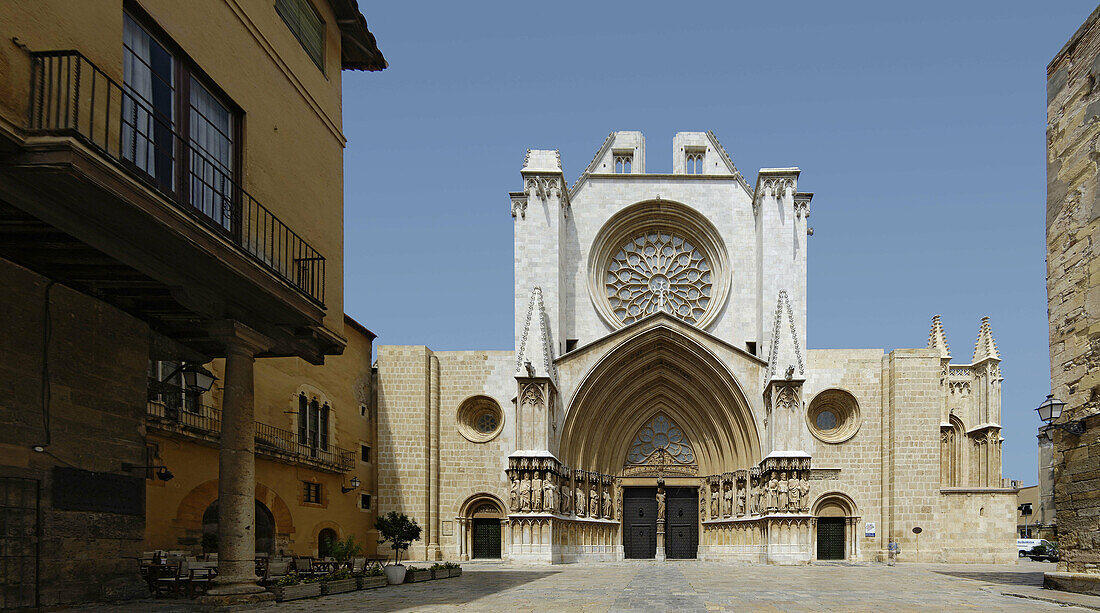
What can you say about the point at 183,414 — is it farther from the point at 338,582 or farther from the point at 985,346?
the point at 985,346

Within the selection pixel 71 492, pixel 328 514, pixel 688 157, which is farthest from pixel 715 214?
pixel 71 492

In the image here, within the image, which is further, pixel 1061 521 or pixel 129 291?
pixel 1061 521

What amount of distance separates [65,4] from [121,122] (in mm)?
1185

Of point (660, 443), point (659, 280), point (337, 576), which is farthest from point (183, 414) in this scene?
point (659, 280)

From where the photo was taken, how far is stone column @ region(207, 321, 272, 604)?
12.7 metres

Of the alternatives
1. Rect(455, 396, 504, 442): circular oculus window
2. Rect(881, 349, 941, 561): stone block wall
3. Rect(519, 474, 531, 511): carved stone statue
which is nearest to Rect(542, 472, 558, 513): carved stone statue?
Rect(519, 474, 531, 511): carved stone statue

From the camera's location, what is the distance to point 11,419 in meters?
10.8

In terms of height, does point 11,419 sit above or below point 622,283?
below

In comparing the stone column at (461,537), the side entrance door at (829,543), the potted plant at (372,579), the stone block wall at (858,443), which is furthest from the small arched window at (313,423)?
the side entrance door at (829,543)

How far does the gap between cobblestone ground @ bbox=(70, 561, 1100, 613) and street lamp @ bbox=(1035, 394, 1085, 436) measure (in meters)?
2.87

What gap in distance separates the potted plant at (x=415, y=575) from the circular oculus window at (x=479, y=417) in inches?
509

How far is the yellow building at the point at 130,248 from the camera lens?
907cm

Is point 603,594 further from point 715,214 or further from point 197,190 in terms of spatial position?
point 715,214

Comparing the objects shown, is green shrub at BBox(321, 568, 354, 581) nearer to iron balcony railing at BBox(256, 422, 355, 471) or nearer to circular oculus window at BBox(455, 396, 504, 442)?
iron balcony railing at BBox(256, 422, 355, 471)
